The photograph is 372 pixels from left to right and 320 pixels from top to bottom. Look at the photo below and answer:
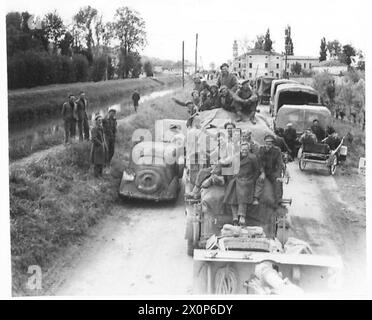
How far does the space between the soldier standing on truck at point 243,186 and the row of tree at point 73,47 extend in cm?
356

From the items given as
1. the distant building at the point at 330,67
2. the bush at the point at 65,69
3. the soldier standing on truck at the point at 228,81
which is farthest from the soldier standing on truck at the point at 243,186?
the distant building at the point at 330,67

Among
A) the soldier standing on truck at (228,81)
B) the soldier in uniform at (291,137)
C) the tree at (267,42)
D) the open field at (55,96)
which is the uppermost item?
the tree at (267,42)

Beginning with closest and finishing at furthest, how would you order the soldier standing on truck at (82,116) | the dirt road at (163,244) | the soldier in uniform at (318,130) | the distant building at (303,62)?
the dirt road at (163,244) → the soldier standing on truck at (82,116) → the soldier in uniform at (318,130) → the distant building at (303,62)

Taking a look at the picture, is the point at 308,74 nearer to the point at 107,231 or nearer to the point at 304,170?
the point at 304,170

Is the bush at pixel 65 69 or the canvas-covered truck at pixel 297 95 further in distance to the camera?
the canvas-covered truck at pixel 297 95

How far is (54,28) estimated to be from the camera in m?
11.3

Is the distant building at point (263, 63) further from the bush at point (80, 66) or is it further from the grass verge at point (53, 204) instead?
the grass verge at point (53, 204)

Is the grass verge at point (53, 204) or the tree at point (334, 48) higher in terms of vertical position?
the tree at point (334, 48)

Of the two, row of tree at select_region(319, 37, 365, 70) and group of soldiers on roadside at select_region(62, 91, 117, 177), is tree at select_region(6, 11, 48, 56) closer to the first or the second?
group of soldiers on roadside at select_region(62, 91, 117, 177)

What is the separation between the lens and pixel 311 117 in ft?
54.9

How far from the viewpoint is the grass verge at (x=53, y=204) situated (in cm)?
905

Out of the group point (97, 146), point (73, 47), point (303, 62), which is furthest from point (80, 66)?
point (303, 62)

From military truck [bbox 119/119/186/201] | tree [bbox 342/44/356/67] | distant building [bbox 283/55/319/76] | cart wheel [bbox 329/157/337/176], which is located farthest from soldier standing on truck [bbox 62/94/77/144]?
distant building [bbox 283/55/319/76]

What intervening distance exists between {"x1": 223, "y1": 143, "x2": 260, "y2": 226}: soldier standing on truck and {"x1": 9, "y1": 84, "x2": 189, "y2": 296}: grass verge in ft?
9.79
